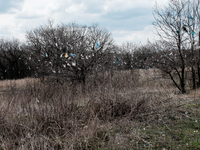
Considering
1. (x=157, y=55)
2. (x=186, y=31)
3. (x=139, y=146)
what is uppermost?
(x=186, y=31)

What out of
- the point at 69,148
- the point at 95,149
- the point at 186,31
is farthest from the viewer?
the point at 186,31

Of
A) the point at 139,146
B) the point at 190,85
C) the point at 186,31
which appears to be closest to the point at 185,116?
the point at 139,146

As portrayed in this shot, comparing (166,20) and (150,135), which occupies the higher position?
(166,20)

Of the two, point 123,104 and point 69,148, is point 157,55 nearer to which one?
point 123,104

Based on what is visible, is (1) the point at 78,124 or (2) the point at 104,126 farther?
(1) the point at 78,124

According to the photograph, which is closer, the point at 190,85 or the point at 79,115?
the point at 79,115

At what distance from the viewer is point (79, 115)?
18.4ft

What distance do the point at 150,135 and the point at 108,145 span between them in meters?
1.03

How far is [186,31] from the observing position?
31.1 ft

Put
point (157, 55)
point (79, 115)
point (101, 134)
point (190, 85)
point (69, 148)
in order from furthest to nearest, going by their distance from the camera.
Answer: point (190, 85) → point (157, 55) → point (79, 115) → point (101, 134) → point (69, 148)

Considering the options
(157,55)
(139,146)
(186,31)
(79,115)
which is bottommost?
(139,146)

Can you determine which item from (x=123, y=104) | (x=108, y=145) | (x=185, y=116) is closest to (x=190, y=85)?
(x=185, y=116)

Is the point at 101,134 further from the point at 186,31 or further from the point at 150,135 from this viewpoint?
the point at 186,31

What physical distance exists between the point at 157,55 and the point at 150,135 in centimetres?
626
